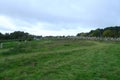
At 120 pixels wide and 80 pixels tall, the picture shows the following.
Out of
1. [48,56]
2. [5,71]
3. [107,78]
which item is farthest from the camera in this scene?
[48,56]

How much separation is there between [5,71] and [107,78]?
783 centimetres

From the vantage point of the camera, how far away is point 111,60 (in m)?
21.0

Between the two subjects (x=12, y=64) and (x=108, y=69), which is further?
(x=12, y=64)

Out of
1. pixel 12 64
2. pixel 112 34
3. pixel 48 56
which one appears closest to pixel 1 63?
pixel 12 64

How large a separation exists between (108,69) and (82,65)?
7.38 ft

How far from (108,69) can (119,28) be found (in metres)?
109

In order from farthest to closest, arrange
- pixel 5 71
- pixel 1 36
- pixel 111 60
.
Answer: pixel 1 36, pixel 111 60, pixel 5 71

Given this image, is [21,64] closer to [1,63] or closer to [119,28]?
[1,63]

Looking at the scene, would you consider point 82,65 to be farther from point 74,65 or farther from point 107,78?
point 107,78

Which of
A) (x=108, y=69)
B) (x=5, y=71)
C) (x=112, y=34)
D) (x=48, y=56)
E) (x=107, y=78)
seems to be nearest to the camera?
(x=107, y=78)

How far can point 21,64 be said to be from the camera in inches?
845

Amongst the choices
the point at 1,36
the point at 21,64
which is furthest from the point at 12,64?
the point at 1,36

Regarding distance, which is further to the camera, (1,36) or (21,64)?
(1,36)

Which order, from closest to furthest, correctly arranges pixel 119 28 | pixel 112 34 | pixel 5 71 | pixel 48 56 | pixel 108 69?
pixel 108 69 → pixel 5 71 → pixel 48 56 → pixel 112 34 → pixel 119 28
